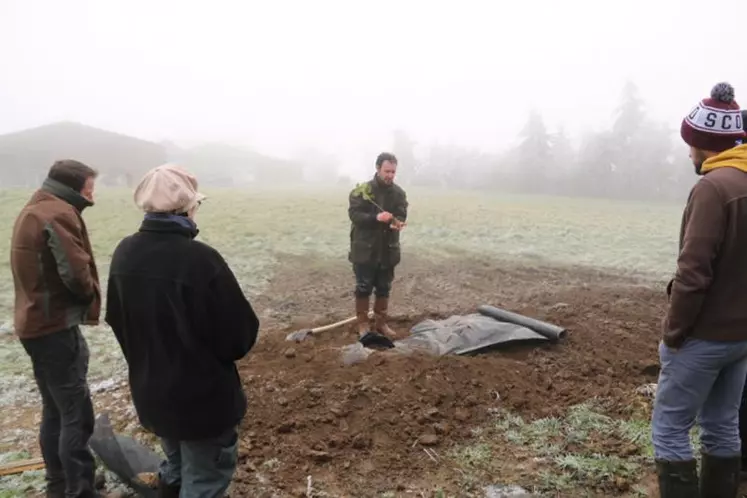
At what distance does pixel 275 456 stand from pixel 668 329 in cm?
249

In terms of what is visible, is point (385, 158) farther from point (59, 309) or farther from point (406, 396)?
point (59, 309)

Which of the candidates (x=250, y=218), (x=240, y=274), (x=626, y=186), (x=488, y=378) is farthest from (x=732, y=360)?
(x=626, y=186)

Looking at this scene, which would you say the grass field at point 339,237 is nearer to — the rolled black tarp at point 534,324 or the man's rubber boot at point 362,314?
the man's rubber boot at point 362,314

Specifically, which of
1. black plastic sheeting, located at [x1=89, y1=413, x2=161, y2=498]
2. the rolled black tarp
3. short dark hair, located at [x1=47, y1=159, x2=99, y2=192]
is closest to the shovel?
the rolled black tarp

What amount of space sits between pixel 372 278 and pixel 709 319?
4.00 meters

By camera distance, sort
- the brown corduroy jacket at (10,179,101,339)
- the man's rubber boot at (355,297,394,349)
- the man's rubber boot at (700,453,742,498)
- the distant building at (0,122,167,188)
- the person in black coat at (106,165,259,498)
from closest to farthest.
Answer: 1. the person in black coat at (106,165,259,498)
2. the man's rubber boot at (700,453,742,498)
3. the brown corduroy jacket at (10,179,101,339)
4. the man's rubber boot at (355,297,394,349)
5. the distant building at (0,122,167,188)

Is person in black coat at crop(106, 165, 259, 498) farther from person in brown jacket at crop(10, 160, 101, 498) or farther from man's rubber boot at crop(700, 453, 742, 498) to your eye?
man's rubber boot at crop(700, 453, 742, 498)

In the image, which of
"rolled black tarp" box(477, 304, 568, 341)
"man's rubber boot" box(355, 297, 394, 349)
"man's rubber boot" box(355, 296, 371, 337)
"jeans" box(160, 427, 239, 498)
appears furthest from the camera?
"man's rubber boot" box(355, 296, 371, 337)

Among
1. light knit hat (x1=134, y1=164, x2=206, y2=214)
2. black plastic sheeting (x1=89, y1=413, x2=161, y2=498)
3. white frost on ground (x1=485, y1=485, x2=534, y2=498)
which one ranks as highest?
light knit hat (x1=134, y1=164, x2=206, y2=214)

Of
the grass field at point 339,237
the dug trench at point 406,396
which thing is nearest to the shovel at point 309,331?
the dug trench at point 406,396

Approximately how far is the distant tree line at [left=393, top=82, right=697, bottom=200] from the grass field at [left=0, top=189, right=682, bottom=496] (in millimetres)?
13848

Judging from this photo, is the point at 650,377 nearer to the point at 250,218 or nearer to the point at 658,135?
the point at 250,218

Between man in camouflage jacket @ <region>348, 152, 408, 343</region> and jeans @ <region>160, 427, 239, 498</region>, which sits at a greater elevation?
man in camouflage jacket @ <region>348, 152, 408, 343</region>

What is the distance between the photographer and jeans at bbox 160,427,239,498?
2.52 metres
